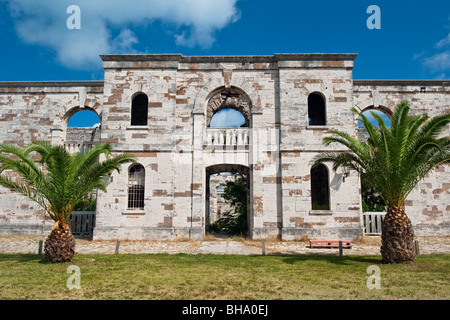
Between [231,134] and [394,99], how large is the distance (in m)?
8.35

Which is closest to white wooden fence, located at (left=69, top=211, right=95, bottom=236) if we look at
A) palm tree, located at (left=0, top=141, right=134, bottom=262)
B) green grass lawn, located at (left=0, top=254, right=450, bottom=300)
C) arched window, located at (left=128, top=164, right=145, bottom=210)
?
arched window, located at (left=128, top=164, right=145, bottom=210)

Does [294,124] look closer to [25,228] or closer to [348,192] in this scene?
[348,192]

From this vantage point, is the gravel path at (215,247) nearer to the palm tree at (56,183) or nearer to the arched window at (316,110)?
the palm tree at (56,183)

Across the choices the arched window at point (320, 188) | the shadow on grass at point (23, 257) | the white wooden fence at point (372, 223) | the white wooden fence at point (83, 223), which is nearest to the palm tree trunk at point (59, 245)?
the shadow on grass at point (23, 257)

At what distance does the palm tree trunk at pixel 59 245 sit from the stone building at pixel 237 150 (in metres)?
4.26

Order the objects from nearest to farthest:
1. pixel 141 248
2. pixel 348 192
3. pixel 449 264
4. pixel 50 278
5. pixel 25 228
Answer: pixel 50 278
pixel 449 264
pixel 141 248
pixel 348 192
pixel 25 228

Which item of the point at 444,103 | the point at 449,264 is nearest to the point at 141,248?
the point at 449,264

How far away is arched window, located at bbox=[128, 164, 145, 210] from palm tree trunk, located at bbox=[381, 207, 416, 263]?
9.49m

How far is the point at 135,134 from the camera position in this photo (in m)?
14.1

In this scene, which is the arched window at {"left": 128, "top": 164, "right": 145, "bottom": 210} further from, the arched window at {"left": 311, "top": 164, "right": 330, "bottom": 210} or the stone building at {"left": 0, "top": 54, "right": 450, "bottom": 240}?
the arched window at {"left": 311, "top": 164, "right": 330, "bottom": 210}

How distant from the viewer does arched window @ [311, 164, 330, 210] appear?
45.8 feet

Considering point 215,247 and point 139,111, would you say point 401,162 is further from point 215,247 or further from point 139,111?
point 139,111

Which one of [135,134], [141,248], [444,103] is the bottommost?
[141,248]

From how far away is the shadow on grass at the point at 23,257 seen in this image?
935cm
